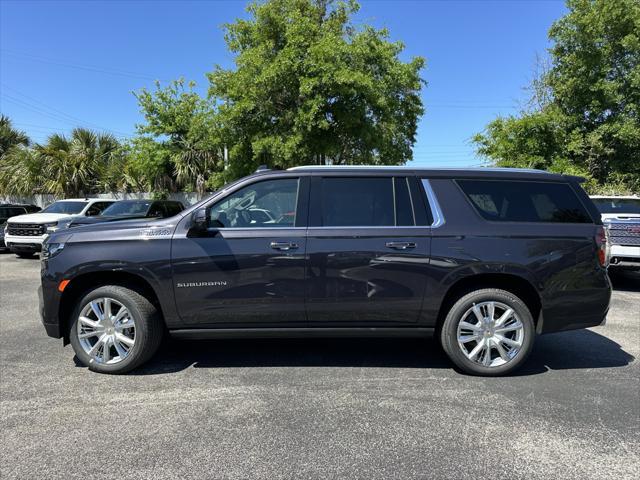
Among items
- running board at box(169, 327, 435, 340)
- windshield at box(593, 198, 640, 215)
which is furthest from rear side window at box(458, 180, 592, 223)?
windshield at box(593, 198, 640, 215)

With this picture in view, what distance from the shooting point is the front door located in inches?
162

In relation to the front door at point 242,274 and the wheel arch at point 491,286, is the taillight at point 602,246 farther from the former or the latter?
the front door at point 242,274

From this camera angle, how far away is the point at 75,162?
22.4 m

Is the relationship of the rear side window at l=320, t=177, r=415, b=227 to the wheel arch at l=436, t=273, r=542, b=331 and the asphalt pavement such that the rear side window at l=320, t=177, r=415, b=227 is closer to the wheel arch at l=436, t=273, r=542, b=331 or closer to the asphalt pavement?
the wheel arch at l=436, t=273, r=542, b=331

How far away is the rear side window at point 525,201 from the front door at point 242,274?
166 cm

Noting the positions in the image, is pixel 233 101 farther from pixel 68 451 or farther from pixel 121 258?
pixel 68 451

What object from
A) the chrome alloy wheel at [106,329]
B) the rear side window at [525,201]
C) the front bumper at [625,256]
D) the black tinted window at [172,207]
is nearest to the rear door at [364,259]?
the rear side window at [525,201]

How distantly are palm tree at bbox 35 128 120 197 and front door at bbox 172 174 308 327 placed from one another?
20.9 m

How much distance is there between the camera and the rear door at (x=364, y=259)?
162 inches

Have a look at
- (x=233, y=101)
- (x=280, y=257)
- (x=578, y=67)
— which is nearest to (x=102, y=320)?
(x=280, y=257)

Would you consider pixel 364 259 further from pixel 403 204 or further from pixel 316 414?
pixel 316 414

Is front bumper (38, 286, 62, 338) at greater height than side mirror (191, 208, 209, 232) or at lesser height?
lesser

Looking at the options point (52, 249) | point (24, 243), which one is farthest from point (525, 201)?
point (24, 243)

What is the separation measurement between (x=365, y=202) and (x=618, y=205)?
24.9 feet
